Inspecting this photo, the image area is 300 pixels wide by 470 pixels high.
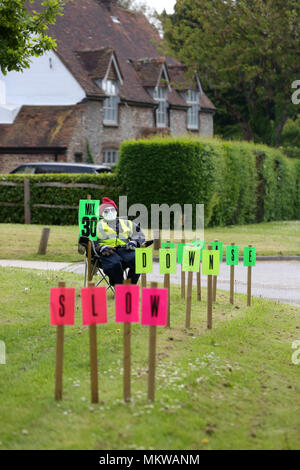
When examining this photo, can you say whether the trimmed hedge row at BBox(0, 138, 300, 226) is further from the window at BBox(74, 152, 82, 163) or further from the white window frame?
the white window frame

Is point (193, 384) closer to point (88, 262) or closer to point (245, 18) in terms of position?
point (88, 262)

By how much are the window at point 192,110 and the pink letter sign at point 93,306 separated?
40.8 meters

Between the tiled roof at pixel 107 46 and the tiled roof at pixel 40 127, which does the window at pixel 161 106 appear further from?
the tiled roof at pixel 40 127

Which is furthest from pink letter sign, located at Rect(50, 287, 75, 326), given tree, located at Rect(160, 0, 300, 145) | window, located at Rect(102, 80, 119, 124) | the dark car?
tree, located at Rect(160, 0, 300, 145)

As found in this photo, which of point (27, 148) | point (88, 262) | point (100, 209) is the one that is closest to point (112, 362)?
point (88, 262)

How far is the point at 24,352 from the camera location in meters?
8.26

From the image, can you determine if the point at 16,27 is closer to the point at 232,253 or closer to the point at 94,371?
the point at 232,253

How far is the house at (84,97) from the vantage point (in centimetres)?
3622

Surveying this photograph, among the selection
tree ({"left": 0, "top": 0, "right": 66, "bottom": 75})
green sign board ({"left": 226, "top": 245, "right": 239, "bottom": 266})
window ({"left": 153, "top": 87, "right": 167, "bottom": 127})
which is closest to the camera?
tree ({"left": 0, "top": 0, "right": 66, "bottom": 75})

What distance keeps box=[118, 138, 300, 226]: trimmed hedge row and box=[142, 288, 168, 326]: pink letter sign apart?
1918cm

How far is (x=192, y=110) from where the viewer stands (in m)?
47.2

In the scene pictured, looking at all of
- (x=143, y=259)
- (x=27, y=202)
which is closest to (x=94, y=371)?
(x=143, y=259)

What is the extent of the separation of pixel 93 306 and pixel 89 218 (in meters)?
4.81

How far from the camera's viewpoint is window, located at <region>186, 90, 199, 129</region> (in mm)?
46719
